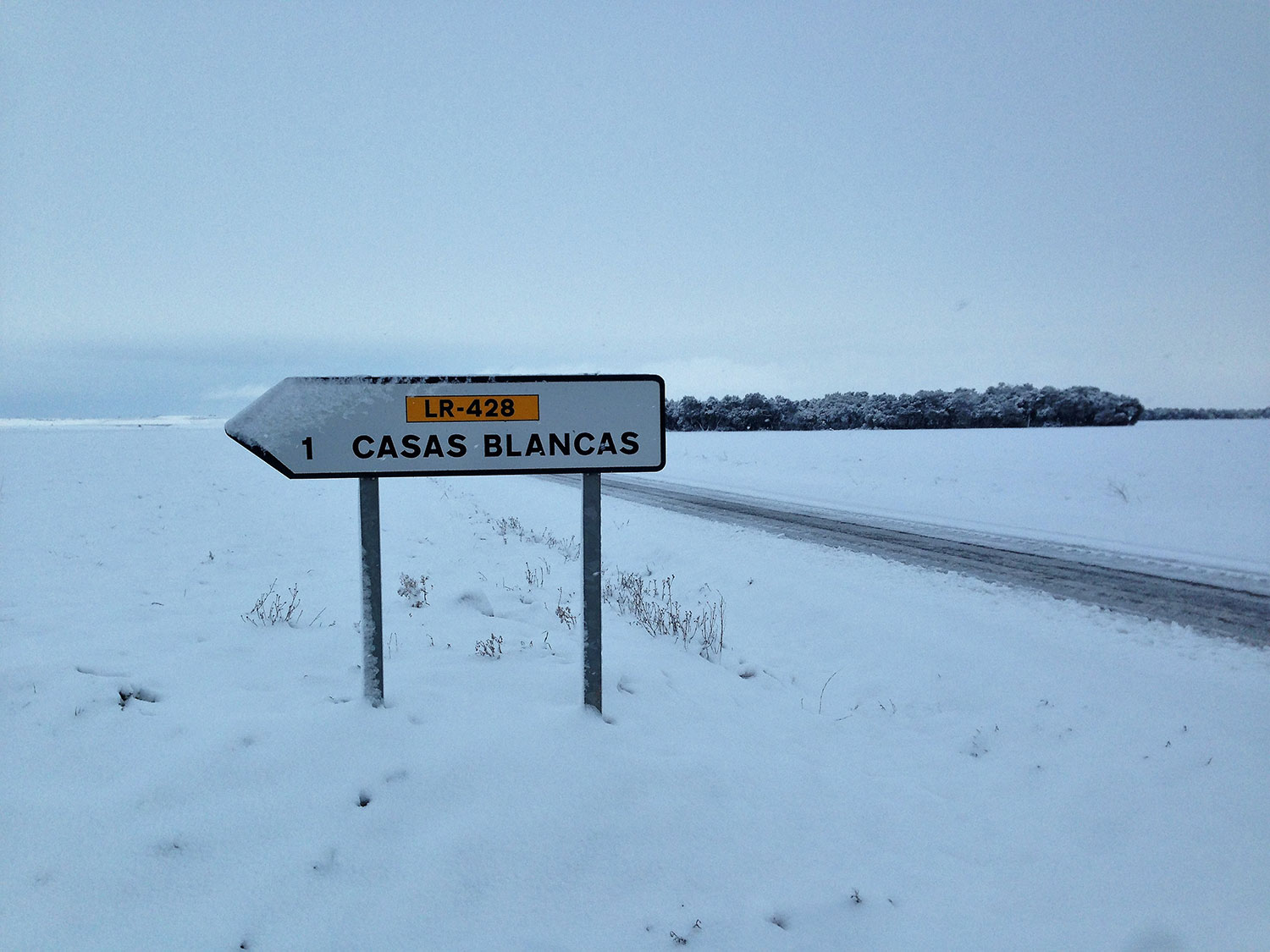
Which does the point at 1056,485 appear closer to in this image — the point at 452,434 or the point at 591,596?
the point at 591,596

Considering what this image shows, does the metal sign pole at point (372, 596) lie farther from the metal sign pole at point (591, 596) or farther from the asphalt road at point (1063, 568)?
the asphalt road at point (1063, 568)

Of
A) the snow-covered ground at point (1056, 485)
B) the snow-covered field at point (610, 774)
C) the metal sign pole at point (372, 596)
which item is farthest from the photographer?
the snow-covered ground at point (1056, 485)

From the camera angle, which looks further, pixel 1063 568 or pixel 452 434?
pixel 1063 568

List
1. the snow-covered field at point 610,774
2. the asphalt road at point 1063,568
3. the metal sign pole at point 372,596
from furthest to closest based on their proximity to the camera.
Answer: the asphalt road at point 1063,568, the metal sign pole at point 372,596, the snow-covered field at point 610,774

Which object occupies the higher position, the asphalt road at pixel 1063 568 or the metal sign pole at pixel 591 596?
the metal sign pole at pixel 591 596

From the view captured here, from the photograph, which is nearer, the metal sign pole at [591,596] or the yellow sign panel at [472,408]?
the yellow sign panel at [472,408]

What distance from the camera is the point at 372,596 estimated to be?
3.22 meters

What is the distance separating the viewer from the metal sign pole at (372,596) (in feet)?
10.5

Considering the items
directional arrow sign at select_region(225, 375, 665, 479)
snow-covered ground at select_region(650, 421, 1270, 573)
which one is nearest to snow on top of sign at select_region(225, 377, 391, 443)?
directional arrow sign at select_region(225, 375, 665, 479)

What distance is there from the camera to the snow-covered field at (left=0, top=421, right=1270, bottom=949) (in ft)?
7.47

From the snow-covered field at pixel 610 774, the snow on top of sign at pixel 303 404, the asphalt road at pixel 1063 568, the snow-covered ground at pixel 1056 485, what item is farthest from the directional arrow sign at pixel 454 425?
the snow-covered ground at pixel 1056 485

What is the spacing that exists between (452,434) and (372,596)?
34.7 inches

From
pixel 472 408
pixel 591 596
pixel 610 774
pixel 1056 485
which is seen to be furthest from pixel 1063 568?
pixel 1056 485

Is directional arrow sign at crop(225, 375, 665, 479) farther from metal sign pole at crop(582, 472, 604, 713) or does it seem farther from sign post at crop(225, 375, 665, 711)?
metal sign pole at crop(582, 472, 604, 713)
